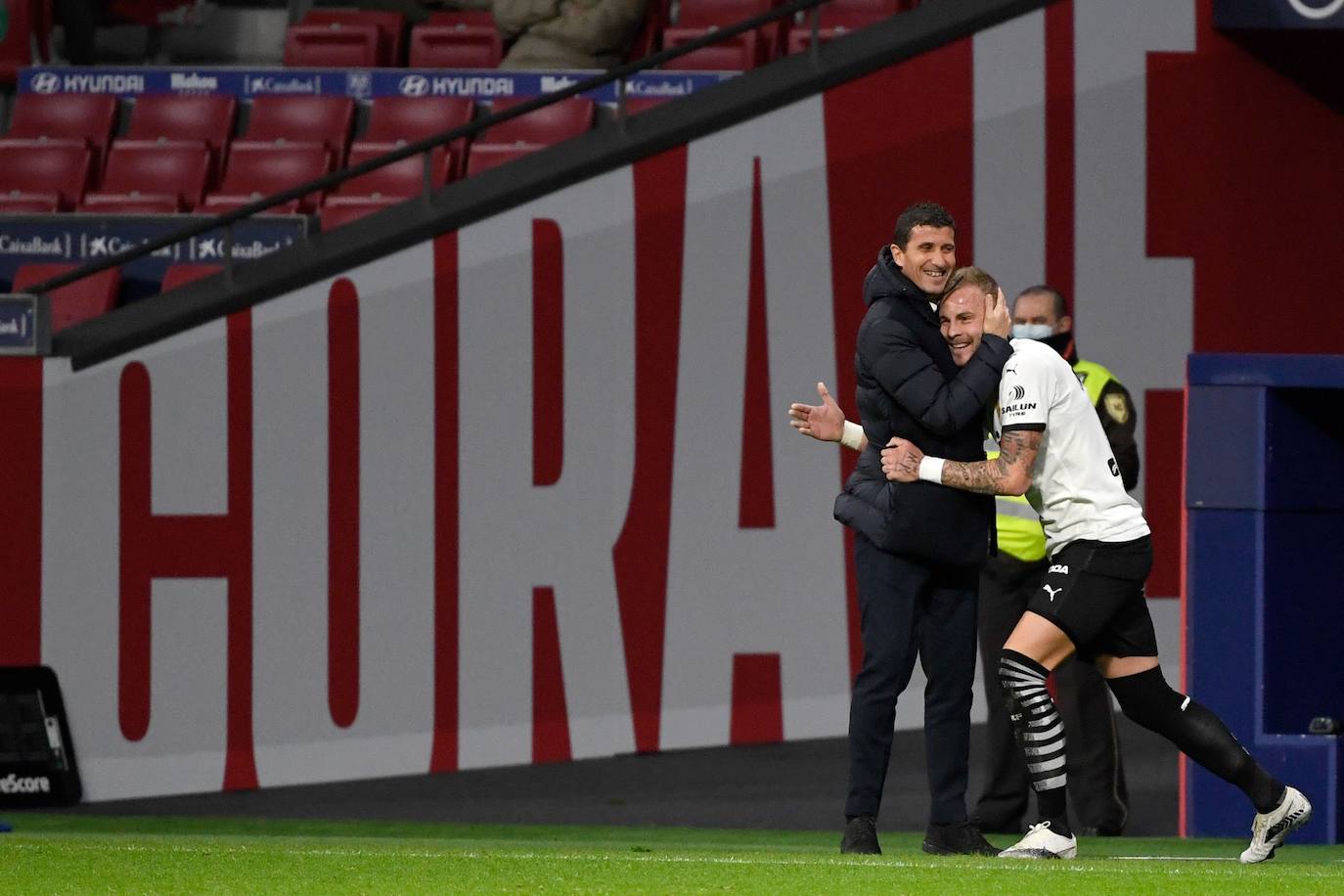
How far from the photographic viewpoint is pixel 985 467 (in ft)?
18.6

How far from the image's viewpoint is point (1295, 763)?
23.3 ft

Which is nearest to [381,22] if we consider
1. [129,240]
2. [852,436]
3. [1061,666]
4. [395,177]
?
[395,177]

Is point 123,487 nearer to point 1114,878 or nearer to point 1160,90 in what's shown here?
point 1160,90

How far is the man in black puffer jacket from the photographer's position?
575 cm

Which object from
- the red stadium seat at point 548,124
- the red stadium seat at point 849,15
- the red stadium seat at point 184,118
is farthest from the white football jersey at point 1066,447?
the red stadium seat at point 184,118

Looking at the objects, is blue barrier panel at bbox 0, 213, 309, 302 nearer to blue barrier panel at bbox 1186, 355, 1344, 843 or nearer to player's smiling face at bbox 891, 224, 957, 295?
blue barrier panel at bbox 1186, 355, 1344, 843

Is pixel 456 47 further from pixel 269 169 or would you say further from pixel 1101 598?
pixel 1101 598

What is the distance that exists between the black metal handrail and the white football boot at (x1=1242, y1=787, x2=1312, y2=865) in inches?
178

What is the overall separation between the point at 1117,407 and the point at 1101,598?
1.83 meters

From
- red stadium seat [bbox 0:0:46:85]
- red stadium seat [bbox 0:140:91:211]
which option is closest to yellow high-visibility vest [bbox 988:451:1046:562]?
red stadium seat [bbox 0:140:91:211]

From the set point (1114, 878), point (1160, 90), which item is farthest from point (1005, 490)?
point (1160, 90)

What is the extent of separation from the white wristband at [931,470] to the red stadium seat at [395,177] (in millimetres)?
6440

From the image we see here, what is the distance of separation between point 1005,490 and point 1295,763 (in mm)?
2150

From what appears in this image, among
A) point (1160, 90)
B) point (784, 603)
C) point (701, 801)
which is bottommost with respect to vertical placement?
point (701, 801)
